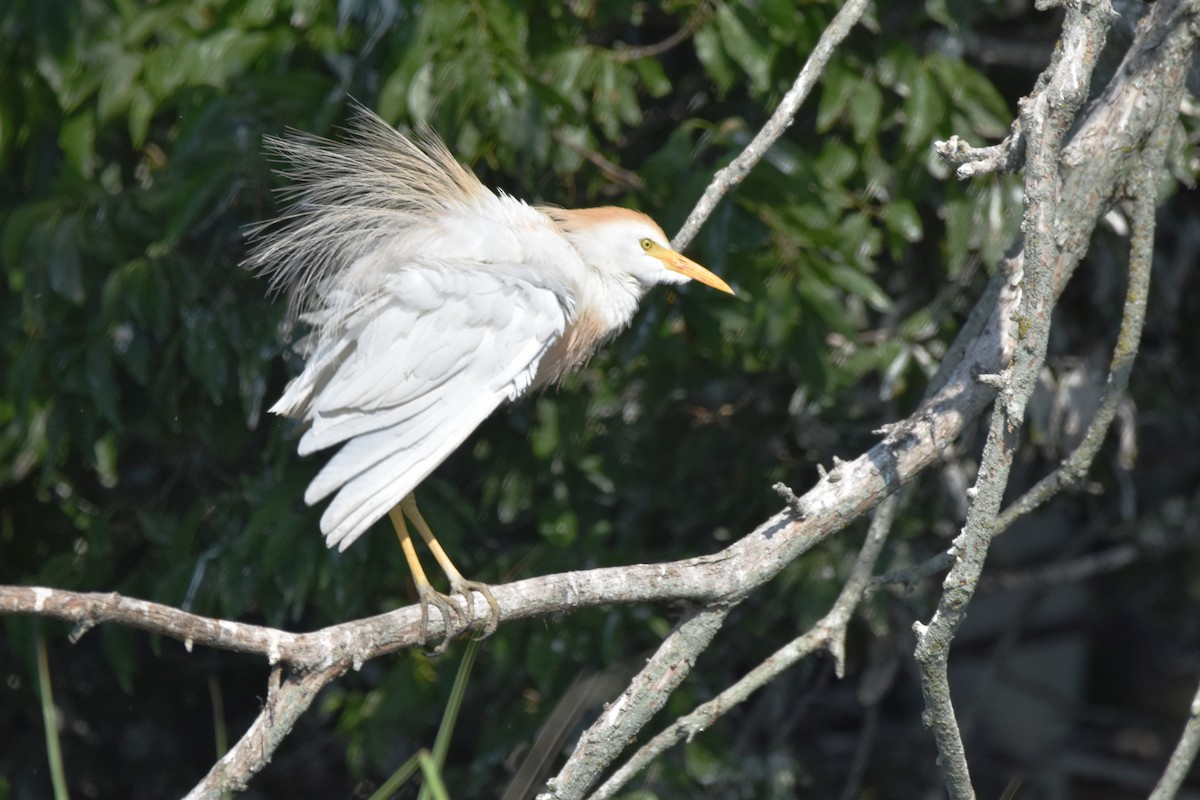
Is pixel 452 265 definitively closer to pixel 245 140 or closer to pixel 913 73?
pixel 245 140

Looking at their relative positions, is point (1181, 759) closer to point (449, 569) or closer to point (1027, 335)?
point (1027, 335)

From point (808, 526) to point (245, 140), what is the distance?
Result: 132 cm

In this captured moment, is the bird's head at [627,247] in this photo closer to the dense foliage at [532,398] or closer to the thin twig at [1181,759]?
the dense foliage at [532,398]

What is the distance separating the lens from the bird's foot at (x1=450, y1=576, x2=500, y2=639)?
1.94 m

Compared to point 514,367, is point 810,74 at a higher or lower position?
higher

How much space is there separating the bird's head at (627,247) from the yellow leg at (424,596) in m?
0.68

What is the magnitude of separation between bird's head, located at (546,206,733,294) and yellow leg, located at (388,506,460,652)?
676mm

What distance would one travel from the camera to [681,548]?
2973 mm

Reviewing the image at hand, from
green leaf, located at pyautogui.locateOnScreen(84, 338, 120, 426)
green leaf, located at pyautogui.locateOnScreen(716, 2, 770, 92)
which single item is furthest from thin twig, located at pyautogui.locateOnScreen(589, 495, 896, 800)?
green leaf, located at pyautogui.locateOnScreen(84, 338, 120, 426)

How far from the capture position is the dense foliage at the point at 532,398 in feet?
8.00

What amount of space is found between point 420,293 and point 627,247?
462 mm

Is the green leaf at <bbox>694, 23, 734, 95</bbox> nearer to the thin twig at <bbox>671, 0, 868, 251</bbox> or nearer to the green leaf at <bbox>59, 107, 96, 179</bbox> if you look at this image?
the thin twig at <bbox>671, 0, 868, 251</bbox>

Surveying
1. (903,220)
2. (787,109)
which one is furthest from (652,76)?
(903,220)

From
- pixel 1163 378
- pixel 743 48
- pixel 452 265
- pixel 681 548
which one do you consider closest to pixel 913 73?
pixel 743 48
